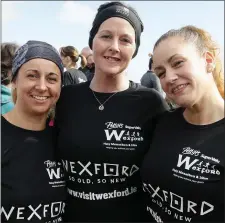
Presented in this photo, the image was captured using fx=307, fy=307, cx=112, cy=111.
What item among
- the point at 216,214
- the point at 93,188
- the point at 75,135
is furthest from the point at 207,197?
the point at 75,135

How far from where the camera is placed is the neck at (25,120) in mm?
2244

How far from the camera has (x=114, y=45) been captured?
7.42 feet

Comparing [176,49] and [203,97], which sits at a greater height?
[176,49]

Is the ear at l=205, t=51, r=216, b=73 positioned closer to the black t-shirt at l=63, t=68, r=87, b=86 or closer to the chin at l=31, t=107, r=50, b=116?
the chin at l=31, t=107, r=50, b=116

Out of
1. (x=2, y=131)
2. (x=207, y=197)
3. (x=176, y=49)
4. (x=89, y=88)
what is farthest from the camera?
(x=89, y=88)

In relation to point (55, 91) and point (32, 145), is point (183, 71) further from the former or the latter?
point (32, 145)

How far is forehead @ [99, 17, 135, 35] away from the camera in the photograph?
90.4 inches

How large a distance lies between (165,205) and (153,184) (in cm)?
15

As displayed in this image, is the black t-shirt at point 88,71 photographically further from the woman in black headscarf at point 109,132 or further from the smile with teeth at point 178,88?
the smile with teeth at point 178,88

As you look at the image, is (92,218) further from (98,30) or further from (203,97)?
(98,30)

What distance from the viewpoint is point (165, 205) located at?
6.39ft

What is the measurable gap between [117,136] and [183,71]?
2.19ft

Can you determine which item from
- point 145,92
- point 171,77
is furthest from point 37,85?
point 171,77

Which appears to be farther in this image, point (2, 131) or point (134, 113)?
point (134, 113)
